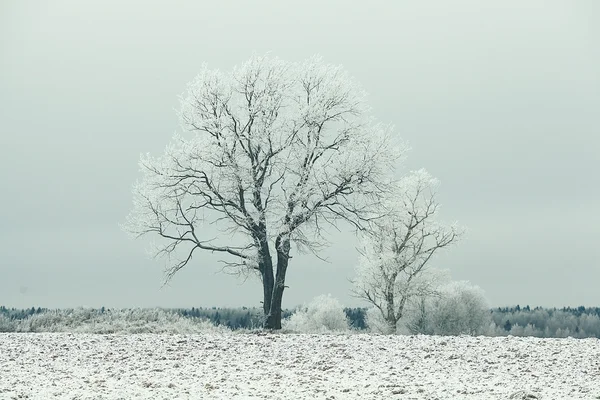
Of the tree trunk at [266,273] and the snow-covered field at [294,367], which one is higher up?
the tree trunk at [266,273]

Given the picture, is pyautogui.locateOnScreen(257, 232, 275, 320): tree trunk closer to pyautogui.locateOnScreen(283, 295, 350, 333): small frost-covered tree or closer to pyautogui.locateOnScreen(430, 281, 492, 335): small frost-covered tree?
pyautogui.locateOnScreen(430, 281, 492, 335): small frost-covered tree

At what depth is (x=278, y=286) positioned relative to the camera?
29719 millimetres

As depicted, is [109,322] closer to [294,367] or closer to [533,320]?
[294,367]

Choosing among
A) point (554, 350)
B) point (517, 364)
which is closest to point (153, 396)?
point (517, 364)

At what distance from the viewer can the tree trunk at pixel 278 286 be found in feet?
97.2

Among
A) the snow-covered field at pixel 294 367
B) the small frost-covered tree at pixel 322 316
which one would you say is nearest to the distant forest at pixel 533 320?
the small frost-covered tree at pixel 322 316

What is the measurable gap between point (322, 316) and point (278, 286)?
5095 centimetres

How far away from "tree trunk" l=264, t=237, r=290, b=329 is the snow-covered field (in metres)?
5.84

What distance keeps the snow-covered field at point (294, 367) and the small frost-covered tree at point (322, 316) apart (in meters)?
55.8

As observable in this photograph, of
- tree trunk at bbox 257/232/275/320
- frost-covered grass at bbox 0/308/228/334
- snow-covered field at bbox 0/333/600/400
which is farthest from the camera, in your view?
tree trunk at bbox 257/232/275/320

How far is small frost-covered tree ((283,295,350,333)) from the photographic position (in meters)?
78.6

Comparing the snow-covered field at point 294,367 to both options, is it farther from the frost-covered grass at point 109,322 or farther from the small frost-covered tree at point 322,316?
→ the small frost-covered tree at point 322,316

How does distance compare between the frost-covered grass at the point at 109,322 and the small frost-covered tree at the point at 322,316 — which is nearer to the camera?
the frost-covered grass at the point at 109,322

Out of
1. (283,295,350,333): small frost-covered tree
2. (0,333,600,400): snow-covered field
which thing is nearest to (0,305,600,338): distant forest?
(283,295,350,333): small frost-covered tree
